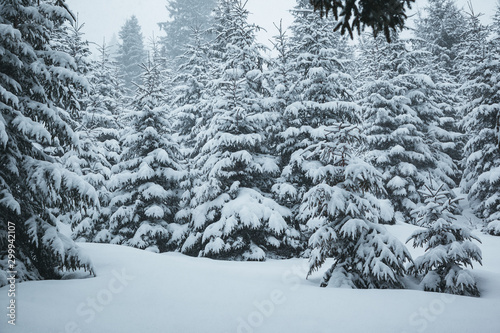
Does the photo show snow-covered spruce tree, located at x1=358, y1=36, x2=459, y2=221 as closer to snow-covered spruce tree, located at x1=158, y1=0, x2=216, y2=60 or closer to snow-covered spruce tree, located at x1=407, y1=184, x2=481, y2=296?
snow-covered spruce tree, located at x1=407, y1=184, x2=481, y2=296

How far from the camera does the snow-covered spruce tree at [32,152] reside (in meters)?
6.07

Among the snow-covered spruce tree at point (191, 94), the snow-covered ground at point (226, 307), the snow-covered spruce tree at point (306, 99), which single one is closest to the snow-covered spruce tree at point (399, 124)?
the snow-covered spruce tree at point (306, 99)

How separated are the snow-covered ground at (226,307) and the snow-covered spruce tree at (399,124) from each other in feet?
42.4

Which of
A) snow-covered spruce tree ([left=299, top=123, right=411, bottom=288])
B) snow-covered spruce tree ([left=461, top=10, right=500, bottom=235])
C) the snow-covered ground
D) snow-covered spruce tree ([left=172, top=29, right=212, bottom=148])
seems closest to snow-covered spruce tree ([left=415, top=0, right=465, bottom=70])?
snow-covered spruce tree ([left=461, top=10, right=500, bottom=235])

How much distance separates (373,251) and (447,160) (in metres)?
19.6

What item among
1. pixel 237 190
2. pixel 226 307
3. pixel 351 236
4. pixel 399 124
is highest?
pixel 399 124

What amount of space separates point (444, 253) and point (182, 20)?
52.1m

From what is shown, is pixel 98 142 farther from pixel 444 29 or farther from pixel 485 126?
pixel 444 29

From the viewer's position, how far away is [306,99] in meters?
14.3

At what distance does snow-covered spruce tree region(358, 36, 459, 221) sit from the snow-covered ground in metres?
12.9

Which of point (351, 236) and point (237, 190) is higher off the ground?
point (237, 190)

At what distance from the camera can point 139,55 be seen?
44969 millimetres

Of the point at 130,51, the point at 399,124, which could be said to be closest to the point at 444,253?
the point at 399,124

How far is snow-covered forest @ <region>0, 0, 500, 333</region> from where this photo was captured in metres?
5.99
